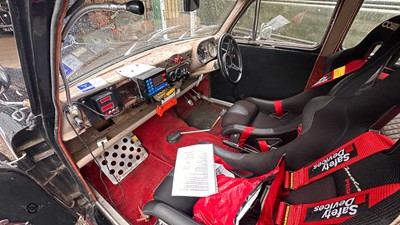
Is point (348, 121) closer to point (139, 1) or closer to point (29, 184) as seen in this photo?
point (139, 1)

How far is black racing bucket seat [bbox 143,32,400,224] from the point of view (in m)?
0.72

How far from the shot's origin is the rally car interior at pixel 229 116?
2.31 feet

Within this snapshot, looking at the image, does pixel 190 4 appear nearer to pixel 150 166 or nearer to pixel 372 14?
pixel 150 166

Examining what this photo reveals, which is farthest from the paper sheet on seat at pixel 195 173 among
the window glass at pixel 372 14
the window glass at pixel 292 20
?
the window glass at pixel 372 14

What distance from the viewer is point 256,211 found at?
89cm

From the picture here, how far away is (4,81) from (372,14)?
7.66 ft

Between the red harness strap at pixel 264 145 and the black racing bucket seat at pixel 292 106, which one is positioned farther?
the red harness strap at pixel 264 145

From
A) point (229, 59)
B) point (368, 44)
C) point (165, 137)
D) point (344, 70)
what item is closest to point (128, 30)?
point (229, 59)

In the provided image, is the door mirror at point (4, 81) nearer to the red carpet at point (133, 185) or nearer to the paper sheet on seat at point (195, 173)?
the paper sheet on seat at point (195, 173)

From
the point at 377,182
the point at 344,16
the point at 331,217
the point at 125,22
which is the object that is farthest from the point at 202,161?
the point at 344,16

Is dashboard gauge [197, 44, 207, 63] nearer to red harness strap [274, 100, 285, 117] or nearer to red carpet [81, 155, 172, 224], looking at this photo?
red harness strap [274, 100, 285, 117]

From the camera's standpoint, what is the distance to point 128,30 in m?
1.40

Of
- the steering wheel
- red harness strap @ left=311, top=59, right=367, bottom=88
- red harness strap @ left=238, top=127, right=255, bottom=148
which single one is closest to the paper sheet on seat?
red harness strap @ left=238, top=127, right=255, bottom=148

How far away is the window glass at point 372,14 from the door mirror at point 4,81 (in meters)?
2.19
